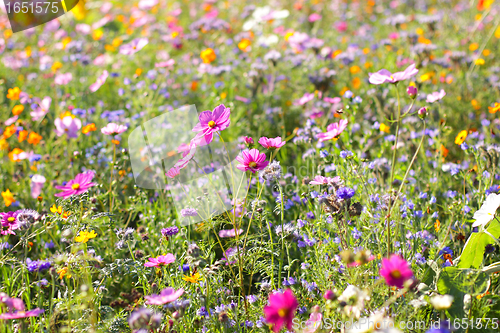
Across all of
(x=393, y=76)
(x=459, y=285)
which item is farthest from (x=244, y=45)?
(x=459, y=285)

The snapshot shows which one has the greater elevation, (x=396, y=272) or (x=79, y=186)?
(x=396, y=272)

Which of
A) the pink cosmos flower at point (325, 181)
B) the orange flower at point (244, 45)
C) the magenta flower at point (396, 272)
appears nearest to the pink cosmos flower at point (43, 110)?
the orange flower at point (244, 45)

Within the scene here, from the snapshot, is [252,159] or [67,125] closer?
[252,159]

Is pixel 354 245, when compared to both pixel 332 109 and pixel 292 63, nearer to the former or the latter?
pixel 332 109

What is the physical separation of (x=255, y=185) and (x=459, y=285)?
49.3 inches

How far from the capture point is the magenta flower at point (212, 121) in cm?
146

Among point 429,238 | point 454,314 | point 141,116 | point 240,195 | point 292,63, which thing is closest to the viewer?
point 454,314

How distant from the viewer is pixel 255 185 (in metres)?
2.36

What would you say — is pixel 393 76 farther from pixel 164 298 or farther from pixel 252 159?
pixel 164 298

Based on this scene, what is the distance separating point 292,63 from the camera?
3945 mm

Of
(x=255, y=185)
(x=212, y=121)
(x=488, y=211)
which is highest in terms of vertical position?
(x=212, y=121)

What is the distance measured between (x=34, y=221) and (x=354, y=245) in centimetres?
147

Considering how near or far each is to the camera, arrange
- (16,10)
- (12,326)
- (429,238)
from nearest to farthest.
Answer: (12,326) < (429,238) < (16,10)

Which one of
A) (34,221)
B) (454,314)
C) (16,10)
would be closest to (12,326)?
(34,221)
